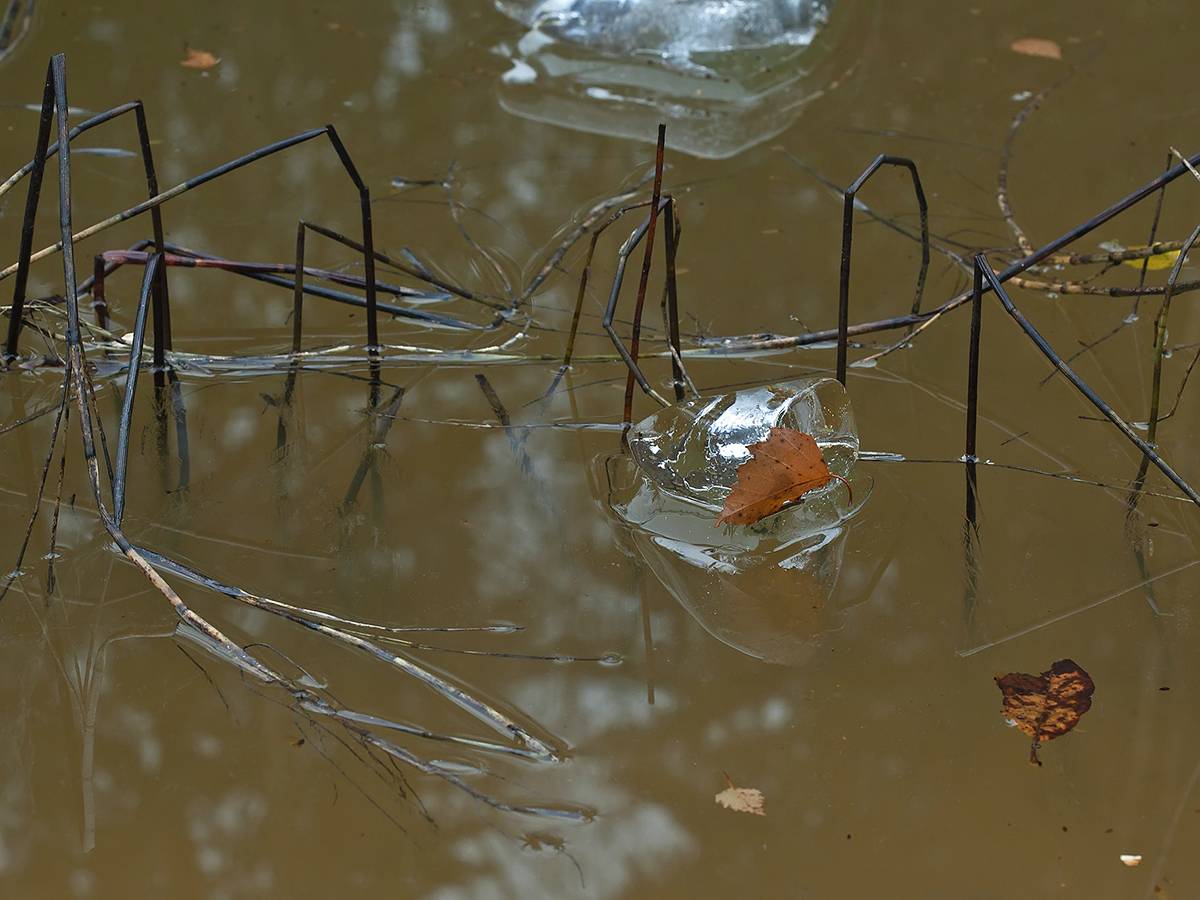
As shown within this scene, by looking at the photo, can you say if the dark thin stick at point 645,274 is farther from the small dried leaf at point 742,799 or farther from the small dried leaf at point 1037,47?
the small dried leaf at point 1037,47

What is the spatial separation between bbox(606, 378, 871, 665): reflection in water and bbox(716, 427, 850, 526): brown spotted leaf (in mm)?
83

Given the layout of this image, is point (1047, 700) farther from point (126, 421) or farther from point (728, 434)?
point (126, 421)

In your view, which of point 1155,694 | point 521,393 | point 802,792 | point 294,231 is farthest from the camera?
point 294,231

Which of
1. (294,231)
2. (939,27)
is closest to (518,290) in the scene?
(294,231)

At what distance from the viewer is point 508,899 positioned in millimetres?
1271

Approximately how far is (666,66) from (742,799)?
2.78 metres

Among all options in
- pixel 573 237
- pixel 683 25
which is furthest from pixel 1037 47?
pixel 573 237

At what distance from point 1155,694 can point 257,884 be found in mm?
1321

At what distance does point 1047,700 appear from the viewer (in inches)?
58.1

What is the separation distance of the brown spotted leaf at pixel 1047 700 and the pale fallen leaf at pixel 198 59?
10.3 feet

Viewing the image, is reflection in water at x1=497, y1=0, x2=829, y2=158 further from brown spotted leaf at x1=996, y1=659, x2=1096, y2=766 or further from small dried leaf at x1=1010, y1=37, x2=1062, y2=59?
brown spotted leaf at x1=996, y1=659, x2=1096, y2=766

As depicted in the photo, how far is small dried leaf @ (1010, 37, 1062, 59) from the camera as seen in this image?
3.38m

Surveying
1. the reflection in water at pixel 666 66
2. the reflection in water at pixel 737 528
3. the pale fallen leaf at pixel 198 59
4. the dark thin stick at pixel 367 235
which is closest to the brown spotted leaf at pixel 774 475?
the reflection in water at pixel 737 528

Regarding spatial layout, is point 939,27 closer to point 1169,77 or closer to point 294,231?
point 1169,77
